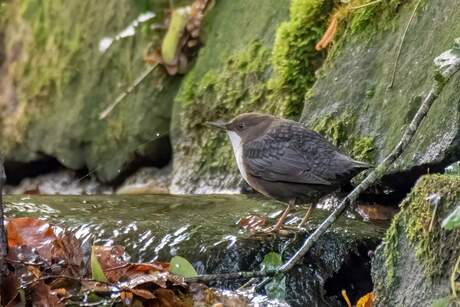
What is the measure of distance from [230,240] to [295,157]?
2.22 feet

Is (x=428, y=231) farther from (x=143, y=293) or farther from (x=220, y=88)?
(x=220, y=88)

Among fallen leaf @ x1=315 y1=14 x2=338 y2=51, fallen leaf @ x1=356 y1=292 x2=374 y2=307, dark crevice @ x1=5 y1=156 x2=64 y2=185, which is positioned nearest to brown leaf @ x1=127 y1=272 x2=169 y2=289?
fallen leaf @ x1=356 y1=292 x2=374 y2=307

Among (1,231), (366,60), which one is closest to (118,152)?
(366,60)

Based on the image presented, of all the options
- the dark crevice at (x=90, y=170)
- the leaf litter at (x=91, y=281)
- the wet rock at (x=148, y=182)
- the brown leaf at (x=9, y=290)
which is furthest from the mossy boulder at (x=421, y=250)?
the dark crevice at (x=90, y=170)

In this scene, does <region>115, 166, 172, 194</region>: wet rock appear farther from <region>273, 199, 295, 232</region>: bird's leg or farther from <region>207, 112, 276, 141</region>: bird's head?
<region>273, 199, 295, 232</region>: bird's leg

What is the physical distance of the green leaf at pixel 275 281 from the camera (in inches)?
154

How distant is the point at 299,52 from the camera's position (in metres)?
6.14

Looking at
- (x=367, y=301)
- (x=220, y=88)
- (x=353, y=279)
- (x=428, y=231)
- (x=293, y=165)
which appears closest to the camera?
(x=428, y=231)

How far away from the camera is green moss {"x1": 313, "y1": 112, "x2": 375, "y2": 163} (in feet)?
16.7

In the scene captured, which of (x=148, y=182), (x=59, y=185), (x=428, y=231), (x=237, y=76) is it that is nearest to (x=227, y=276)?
(x=428, y=231)

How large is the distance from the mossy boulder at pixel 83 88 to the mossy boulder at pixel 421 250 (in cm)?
394

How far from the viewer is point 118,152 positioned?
25.3 ft

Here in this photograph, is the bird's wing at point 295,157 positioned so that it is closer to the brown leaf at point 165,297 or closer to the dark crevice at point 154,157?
the brown leaf at point 165,297

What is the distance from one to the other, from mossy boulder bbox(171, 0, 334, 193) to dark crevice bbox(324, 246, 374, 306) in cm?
196
